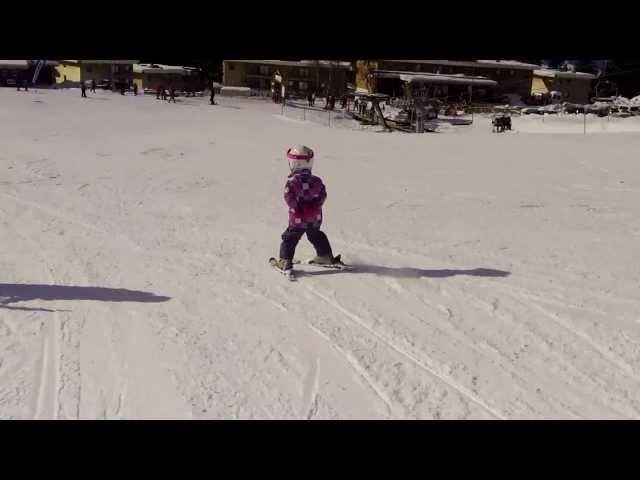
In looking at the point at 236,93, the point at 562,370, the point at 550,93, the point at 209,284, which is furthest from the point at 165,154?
the point at 550,93

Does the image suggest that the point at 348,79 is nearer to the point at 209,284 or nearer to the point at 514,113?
the point at 514,113

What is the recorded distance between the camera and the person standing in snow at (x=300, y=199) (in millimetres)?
6559

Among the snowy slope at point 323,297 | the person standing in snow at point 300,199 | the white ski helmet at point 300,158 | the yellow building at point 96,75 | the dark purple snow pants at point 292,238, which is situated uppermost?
the yellow building at point 96,75

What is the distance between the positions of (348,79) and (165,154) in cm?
3127

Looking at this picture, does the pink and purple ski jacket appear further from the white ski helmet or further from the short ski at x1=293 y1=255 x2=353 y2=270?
the short ski at x1=293 y1=255 x2=353 y2=270

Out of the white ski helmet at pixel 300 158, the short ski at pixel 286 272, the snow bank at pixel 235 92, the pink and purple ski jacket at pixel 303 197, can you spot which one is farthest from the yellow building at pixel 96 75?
the pink and purple ski jacket at pixel 303 197

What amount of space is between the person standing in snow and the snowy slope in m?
0.40

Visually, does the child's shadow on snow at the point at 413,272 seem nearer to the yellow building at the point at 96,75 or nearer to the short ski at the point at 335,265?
the short ski at the point at 335,265

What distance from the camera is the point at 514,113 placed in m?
40.0

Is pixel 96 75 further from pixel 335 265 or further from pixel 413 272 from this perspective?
pixel 413 272

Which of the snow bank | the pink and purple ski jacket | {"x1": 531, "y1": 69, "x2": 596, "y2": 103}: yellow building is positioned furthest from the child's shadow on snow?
{"x1": 531, "y1": 69, "x2": 596, "y2": 103}: yellow building

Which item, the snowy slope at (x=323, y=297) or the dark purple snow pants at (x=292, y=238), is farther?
the dark purple snow pants at (x=292, y=238)

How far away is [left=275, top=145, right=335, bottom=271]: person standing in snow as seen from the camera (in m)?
6.56

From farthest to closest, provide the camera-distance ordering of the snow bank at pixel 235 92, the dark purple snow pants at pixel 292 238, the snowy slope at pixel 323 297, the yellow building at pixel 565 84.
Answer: the yellow building at pixel 565 84 → the snow bank at pixel 235 92 → the dark purple snow pants at pixel 292 238 → the snowy slope at pixel 323 297
